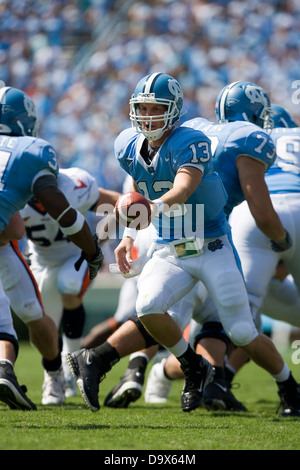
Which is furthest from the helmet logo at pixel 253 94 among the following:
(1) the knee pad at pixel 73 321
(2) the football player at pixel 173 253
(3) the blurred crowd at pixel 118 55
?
(3) the blurred crowd at pixel 118 55

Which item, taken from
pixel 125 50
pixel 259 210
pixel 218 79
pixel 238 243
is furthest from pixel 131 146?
pixel 125 50

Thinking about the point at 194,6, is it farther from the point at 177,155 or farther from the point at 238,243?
the point at 177,155

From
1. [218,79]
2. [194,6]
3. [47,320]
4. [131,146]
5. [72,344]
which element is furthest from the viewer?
[194,6]

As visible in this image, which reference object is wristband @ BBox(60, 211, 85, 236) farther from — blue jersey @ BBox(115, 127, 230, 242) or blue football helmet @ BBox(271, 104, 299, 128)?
blue football helmet @ BBox(271, 104, 299, 128)

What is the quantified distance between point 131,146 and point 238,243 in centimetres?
112

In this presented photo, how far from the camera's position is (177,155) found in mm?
3373

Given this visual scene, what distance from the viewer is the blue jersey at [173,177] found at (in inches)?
134

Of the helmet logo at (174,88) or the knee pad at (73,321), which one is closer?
the helmet logo at (174,88)

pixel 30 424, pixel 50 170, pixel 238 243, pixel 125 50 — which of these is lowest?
pixel 30 424

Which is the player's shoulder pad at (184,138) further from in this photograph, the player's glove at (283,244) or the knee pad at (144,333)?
the knee pad at (144,333)

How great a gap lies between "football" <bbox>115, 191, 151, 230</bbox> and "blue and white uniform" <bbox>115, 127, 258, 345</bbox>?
0.42m

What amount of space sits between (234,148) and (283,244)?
618 mm

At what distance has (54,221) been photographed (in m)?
4.91

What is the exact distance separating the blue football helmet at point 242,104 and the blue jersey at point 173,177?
75 centimetres
